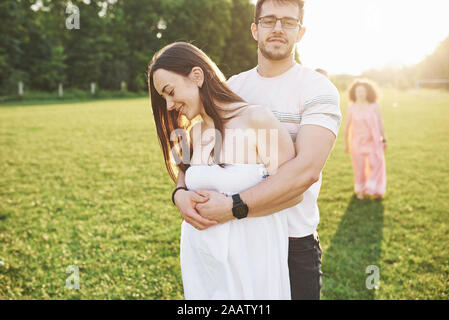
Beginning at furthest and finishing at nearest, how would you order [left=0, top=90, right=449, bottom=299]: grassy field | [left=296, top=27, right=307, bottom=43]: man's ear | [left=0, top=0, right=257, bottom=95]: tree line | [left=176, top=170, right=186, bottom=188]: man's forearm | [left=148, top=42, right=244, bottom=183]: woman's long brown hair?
1. [left=0, top=0, right=257, bottom=95]: tree line
2. [left=0, top=90, right=449, bottom=299]: grassy field
3. [left=176, top=170, right=186, bottom=188]: man's forearm
4. [left=296, top=27, right=307, bottom=43]: man's ear
5. [left=148, top=42, right=244, bottom=183]: woman's long brown hair

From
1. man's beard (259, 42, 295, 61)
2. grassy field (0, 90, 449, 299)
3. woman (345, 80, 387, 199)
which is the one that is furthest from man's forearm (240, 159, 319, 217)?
woman (345, 80, 387, 199)

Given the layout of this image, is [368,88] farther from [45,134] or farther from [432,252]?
[45,134]

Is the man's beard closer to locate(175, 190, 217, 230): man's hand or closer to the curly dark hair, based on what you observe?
locate(175, 190, 217, 230): man's hand

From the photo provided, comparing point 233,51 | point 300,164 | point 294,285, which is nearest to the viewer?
point 300,164

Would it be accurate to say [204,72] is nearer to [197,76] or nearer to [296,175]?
[197,76]

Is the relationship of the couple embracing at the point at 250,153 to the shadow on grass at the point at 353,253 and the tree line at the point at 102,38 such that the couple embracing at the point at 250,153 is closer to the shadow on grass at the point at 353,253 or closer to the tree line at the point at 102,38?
the shadow on grass at the point at 353,253

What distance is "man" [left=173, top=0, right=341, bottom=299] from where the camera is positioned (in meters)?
1.67

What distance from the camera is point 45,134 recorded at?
1336cm

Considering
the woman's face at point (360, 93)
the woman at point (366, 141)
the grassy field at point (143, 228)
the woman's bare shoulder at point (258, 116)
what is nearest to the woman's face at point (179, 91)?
the woman's bare shoulder at point (258, 116)

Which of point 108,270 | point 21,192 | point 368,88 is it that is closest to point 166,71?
point 108,270

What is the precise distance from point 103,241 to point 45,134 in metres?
10.1

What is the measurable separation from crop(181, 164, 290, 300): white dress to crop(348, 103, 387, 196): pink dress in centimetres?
515

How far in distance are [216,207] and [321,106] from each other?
28.4 inches

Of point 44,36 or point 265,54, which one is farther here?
point 44,36
